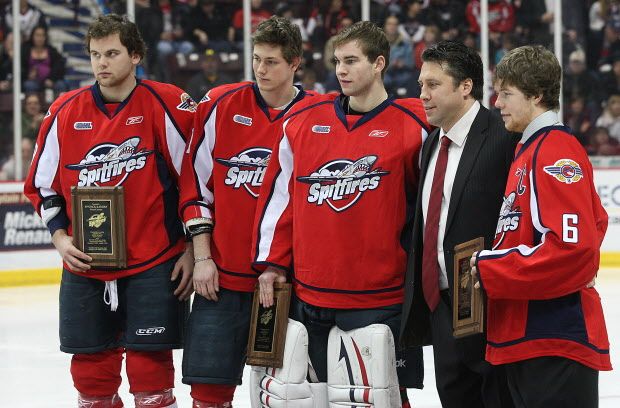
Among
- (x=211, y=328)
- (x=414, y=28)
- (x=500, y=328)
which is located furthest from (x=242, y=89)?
(x=414, y=28)

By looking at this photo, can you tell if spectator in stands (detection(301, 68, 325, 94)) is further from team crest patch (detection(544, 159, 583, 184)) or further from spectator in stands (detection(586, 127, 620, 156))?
team crest patch (detection(544, 159, 583, 184))

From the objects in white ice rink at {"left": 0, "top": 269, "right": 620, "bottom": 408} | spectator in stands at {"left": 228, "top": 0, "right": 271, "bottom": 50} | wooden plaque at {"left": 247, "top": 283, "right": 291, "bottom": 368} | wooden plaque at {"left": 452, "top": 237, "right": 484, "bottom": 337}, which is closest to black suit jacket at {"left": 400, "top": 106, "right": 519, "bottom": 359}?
wooden plaque at {"left": 452, "top": 237, "right": 484, "bottom": 337}

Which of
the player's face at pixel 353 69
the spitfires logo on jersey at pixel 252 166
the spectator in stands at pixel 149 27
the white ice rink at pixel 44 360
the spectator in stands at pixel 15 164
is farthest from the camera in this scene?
the spectator in stands at pixel 149 27

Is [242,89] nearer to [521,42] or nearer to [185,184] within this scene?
[185,184]

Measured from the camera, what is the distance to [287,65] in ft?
13.3

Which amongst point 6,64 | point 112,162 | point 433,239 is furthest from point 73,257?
point 6,64

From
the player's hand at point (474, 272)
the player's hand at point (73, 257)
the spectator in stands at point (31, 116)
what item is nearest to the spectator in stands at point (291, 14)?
the spectator in stands at point (31, 116)

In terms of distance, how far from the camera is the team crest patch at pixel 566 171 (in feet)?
10.2

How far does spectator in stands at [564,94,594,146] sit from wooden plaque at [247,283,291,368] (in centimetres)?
786

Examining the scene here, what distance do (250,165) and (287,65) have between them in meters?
0.34

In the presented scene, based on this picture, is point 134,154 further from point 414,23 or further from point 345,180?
point 414,23

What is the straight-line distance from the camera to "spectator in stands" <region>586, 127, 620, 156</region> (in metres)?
11.1

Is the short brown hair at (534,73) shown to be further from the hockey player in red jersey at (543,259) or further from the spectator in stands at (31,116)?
the spectator in stands at (31,116)

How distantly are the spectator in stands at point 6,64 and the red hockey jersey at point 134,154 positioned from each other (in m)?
5.85
